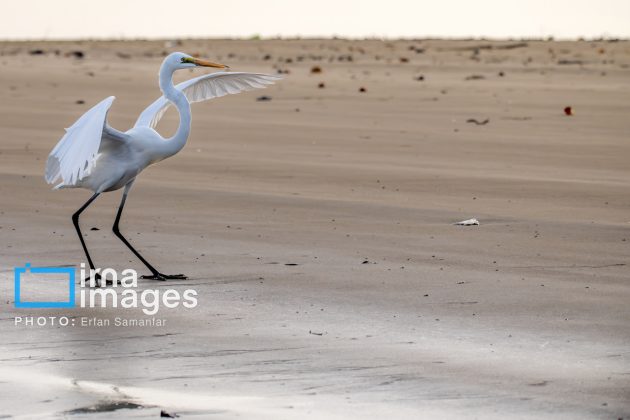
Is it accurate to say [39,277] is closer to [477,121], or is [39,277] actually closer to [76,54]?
[477,121]

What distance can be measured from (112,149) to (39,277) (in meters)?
1.09

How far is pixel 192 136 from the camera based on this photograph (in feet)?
55.0

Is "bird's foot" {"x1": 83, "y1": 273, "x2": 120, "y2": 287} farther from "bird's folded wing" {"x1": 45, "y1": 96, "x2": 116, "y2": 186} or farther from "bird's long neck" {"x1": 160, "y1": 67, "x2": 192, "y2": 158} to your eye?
"bird's long neck" {"x1": 160, "y1": 67, "x2": 192, "y2": 158}

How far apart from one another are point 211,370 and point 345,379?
62cm

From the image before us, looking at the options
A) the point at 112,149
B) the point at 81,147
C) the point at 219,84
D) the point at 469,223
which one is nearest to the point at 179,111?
the point at 112,149

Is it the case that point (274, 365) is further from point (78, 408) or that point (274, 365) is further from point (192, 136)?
point (192, 136)

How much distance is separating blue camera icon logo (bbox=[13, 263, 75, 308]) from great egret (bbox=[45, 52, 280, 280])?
0.63 feet

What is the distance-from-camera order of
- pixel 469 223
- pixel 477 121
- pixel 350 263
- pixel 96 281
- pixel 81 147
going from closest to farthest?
pixel 81 147 → pixel 96 281 → pixel 350 263 → pixel 469 223 → pixel 477 121

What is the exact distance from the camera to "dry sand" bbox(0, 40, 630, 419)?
18.3 ft

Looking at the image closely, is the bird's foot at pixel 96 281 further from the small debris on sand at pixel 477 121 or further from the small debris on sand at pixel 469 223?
the small debris on sand at pixel 477 121

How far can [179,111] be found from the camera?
9047 millimetres

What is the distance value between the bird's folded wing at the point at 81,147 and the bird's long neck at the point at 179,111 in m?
0.74

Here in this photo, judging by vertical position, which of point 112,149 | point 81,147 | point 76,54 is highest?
point 76,54

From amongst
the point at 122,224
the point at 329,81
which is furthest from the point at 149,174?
the point at 329,81
